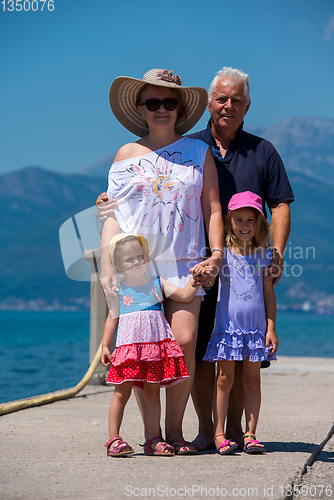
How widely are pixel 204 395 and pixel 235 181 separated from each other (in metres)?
1.33

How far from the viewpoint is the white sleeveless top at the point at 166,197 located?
11.0 feet

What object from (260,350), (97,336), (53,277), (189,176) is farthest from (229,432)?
(53,277)

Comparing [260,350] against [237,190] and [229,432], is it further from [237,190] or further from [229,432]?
[237,190]

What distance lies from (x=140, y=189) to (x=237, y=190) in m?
0.66

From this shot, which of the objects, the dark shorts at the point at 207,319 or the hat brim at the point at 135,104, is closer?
the hat brim at the point at 135,104

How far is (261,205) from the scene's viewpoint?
140 inches

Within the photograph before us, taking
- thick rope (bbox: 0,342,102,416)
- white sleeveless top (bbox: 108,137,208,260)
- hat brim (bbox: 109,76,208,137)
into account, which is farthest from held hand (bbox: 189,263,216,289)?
Answer: thick rope (bbox: 0,342,102,416)

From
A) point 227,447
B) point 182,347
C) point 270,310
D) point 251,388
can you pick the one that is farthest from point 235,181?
point 227,447

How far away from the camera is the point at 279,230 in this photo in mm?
3662

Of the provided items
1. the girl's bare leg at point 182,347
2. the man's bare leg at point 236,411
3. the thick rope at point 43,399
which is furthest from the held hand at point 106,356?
the thick rope at point 43,399

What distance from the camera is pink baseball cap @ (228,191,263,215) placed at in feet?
11.5

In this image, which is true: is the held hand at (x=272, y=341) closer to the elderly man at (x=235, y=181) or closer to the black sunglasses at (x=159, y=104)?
the elderly man at (x=235, y=181)

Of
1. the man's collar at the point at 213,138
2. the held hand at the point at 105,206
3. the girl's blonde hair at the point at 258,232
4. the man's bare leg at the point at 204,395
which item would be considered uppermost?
the man's collar at the point at 213,138

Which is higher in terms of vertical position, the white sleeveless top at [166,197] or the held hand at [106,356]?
the white sleeveless top at [166,197]
